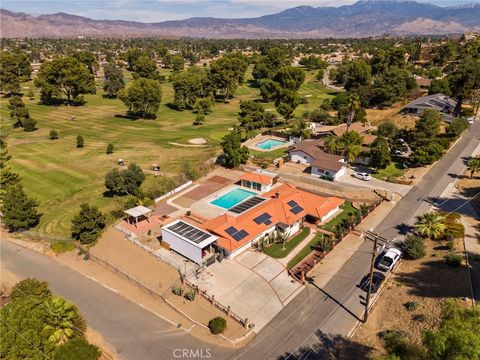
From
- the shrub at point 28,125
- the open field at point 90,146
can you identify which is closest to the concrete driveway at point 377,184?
the open field at point 90,146

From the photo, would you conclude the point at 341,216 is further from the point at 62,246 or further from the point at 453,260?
the point at 62,246

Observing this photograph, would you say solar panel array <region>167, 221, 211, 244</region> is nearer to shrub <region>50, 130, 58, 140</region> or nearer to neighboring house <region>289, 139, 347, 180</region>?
neighboring house <region>289, 139, 347, 180</region>

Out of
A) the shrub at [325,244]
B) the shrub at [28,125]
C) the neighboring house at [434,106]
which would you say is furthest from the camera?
the shrub at [28,125]

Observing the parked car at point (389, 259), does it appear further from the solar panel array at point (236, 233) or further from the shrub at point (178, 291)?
the shrub at point (178, 291)

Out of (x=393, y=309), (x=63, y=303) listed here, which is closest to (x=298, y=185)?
(x=393, y=309)

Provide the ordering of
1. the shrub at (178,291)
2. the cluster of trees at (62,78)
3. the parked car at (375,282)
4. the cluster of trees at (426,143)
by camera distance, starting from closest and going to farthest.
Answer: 1. the parked car at (375,282)
2. the shrub at (178,291)
3. the cluster of trees at (426,143)
4. the cluster of trees at (62,78)

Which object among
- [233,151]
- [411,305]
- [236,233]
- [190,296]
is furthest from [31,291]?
[233,151]
